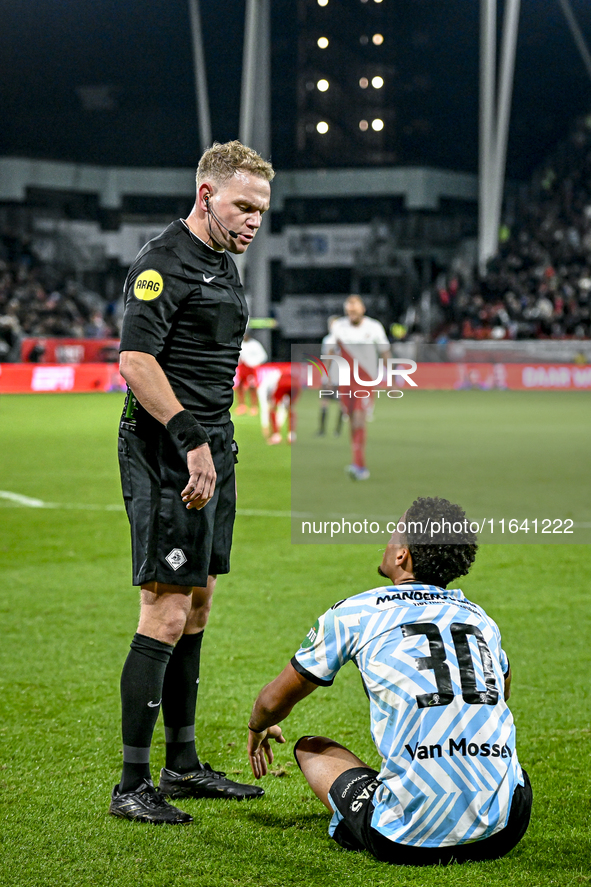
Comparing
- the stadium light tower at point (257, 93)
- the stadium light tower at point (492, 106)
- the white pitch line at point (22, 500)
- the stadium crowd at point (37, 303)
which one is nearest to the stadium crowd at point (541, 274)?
the stadium light tower at point (492, 106)

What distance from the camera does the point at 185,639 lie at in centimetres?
357

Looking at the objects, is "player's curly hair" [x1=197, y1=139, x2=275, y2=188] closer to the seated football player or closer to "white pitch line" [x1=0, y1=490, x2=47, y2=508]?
the seated football player

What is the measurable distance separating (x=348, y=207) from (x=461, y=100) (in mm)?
7370

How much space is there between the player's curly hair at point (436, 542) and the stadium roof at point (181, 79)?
37836mm

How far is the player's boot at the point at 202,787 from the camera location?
3.47 meters

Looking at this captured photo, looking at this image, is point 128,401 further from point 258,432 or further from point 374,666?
point 258,432

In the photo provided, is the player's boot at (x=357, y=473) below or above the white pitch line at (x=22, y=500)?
above

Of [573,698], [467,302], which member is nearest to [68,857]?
[573,698]

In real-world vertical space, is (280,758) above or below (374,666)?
below

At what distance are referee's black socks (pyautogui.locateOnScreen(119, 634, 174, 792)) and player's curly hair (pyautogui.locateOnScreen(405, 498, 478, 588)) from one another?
992mm

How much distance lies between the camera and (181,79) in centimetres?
4600

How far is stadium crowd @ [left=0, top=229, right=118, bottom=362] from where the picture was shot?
3360 centimetres

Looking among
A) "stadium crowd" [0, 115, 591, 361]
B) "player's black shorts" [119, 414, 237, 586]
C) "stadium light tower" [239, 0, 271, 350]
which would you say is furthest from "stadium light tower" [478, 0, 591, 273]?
"player's black shorts" [119, 414, 237, 586]

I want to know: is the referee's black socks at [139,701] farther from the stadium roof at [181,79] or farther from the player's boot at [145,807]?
the stadium roof at [181,79]
